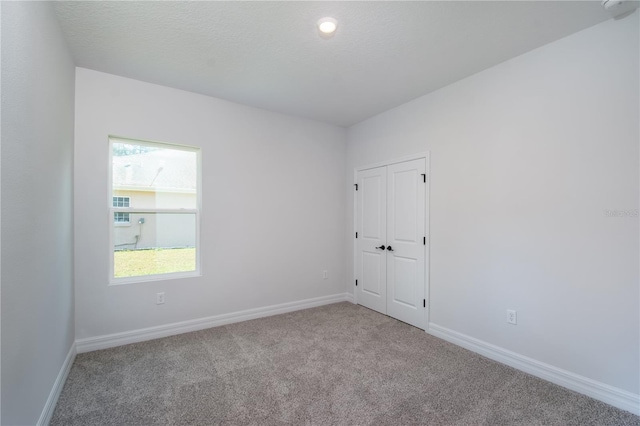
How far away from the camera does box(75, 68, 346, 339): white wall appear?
9.40 ft

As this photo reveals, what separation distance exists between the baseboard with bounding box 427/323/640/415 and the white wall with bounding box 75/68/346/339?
6.64 ft

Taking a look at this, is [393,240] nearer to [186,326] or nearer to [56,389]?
[186,326]

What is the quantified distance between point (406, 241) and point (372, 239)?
63 cm

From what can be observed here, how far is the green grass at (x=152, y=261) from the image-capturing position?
10.1 feet

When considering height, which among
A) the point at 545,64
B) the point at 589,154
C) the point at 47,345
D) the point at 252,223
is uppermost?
the point at 545,64

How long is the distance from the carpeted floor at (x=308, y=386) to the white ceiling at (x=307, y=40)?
2.75m

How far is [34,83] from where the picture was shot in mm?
1689

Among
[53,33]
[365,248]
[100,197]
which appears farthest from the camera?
[365,248]

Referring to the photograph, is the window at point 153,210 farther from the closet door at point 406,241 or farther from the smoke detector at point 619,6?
the smoke detector at point 619,6

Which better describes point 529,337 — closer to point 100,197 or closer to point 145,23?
point 145,23

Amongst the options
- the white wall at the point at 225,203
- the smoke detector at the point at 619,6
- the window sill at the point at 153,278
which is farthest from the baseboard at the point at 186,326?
the smoke detector at the point at 619,6

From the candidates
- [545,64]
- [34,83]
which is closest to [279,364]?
[34,83]

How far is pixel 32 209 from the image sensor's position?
65.2 inches

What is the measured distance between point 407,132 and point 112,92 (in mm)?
3268
